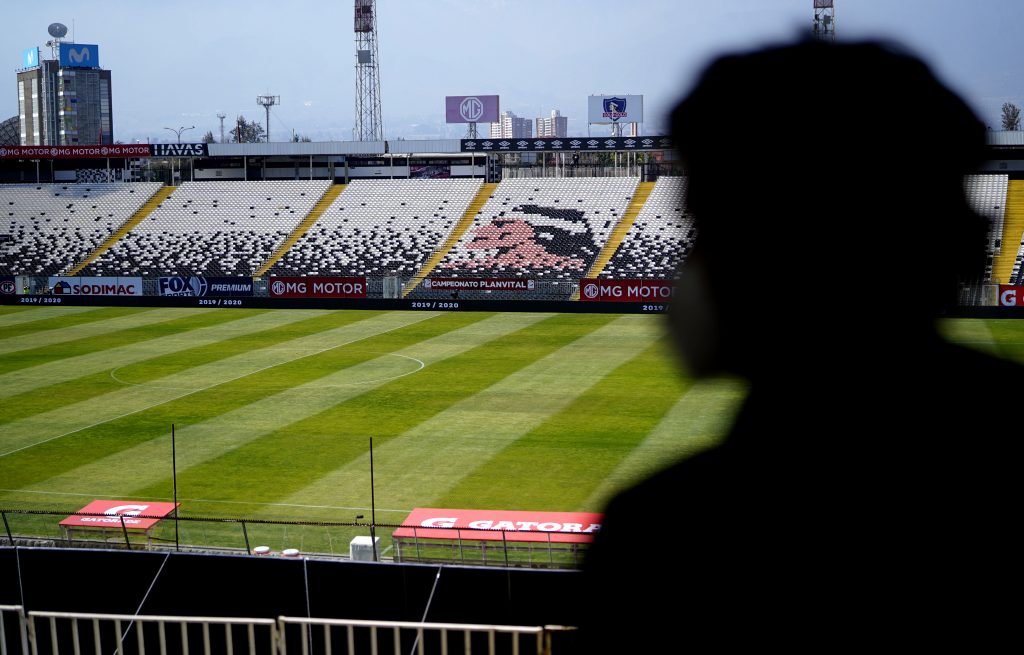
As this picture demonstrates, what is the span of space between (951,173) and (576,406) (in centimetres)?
2516

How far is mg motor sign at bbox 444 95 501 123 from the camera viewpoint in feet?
249

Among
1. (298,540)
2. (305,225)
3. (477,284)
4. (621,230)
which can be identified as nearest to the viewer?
(298,540)

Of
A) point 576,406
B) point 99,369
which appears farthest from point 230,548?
point 99,369

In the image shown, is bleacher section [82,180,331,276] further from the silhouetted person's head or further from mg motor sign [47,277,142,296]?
the silhouetted person's head

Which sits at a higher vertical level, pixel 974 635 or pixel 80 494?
pixel 974 635

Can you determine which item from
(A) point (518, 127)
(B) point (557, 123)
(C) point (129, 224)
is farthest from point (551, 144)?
(A) point (518, 127)

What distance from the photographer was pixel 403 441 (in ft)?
75.7

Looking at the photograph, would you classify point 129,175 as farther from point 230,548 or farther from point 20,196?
point 230,548

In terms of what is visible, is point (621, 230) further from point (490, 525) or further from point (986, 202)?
point (986, 202)

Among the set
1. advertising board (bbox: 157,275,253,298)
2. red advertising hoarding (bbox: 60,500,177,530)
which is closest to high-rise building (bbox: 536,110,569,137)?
advertising board (bbox: 157,275,253,298)

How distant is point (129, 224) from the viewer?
63.5 m

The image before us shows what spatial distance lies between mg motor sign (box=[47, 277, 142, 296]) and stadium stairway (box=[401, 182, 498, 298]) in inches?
499

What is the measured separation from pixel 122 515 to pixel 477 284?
33263mm

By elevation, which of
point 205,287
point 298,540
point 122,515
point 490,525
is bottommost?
point 298,540
